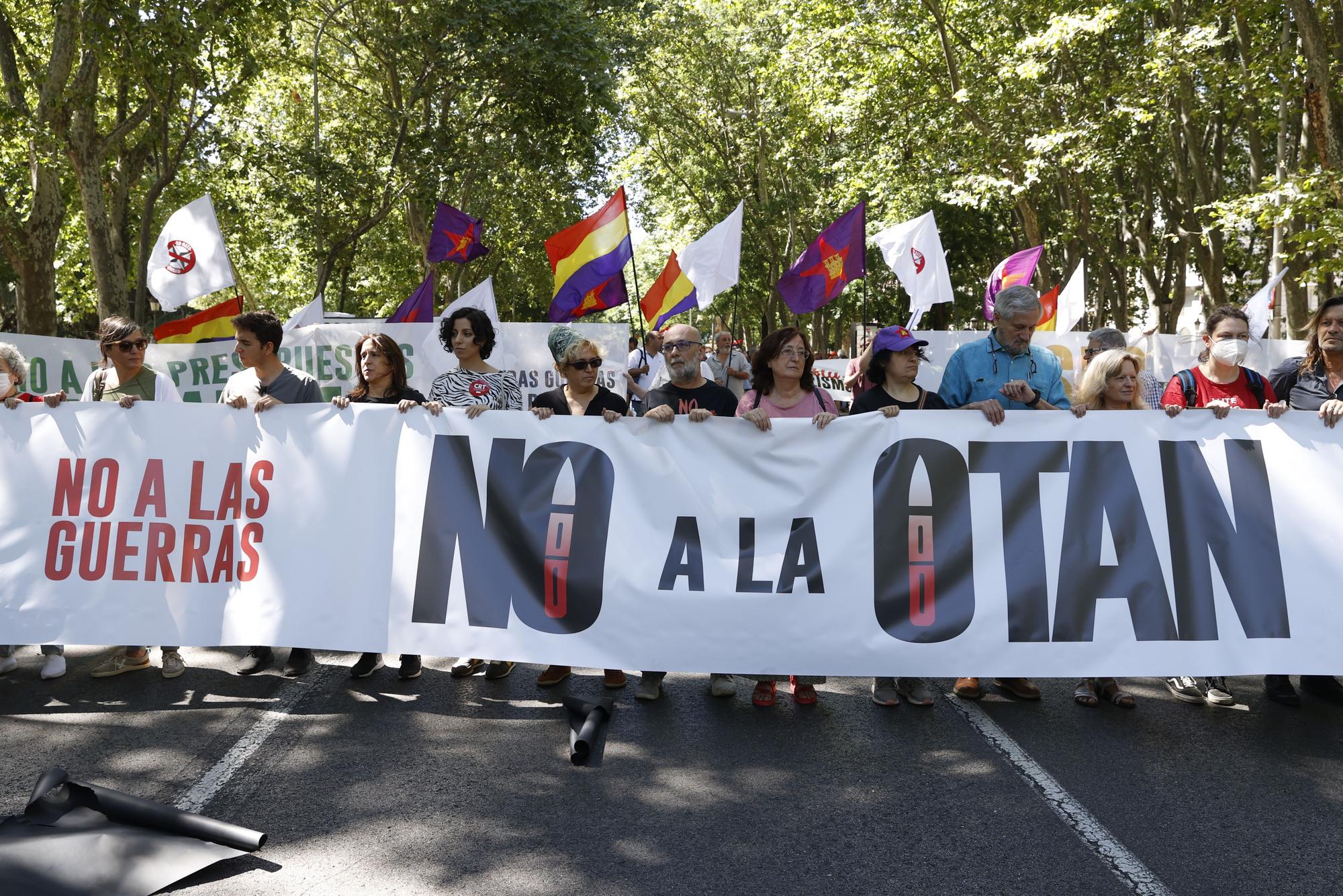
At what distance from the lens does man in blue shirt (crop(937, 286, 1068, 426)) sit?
18.3ft

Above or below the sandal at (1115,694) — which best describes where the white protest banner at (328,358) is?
above

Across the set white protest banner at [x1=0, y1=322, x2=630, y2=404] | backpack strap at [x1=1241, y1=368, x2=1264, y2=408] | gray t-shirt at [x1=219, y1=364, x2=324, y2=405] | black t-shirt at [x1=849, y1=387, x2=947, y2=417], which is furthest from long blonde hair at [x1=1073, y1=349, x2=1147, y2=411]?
white protest banner at [x1=0, y1=322, x2=630, y2=404]

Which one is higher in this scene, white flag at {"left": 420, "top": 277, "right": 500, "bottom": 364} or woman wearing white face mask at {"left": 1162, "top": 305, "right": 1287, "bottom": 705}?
white flag at {"left": 420, "top": 277, "right": 500, "bottom": 364}

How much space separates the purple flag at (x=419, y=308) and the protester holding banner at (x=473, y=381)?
6919mm

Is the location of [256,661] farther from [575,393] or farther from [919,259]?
[919,259]

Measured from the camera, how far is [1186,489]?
199 inches

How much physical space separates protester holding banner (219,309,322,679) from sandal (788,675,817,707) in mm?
2442

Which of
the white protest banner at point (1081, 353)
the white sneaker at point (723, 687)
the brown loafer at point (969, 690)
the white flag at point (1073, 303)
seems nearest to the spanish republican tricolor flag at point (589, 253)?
the white protest banner at point (1081, 353)

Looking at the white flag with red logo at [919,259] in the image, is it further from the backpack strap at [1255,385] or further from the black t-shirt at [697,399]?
the black t-shirt at [697,399]

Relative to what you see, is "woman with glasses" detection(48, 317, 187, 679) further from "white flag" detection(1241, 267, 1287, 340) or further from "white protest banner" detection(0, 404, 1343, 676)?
"white flag" detection(1241, 267, 1287, 340)

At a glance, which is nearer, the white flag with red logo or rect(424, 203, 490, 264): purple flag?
the white flag with red logo

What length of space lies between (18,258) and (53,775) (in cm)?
1327

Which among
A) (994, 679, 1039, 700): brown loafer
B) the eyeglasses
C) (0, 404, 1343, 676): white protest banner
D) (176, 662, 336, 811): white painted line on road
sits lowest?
(176, 662, 336, 811): white painted line on road

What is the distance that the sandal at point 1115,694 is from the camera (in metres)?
5.28
